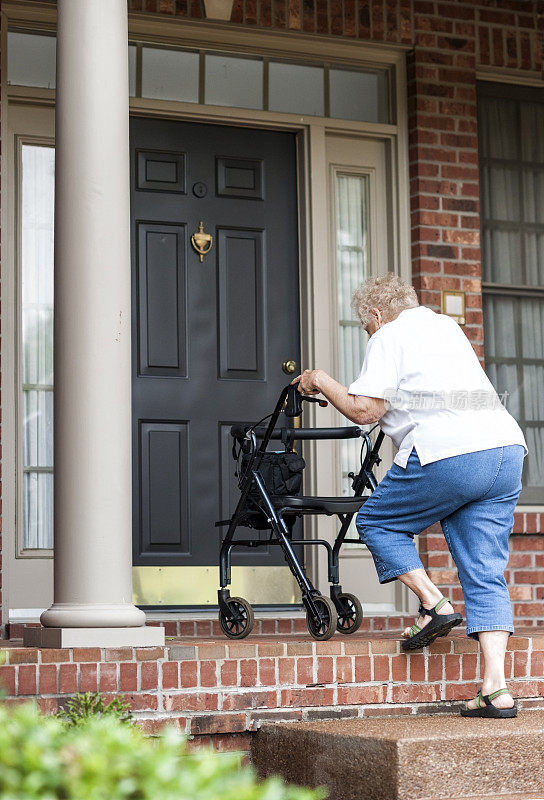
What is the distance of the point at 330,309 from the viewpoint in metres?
6.35

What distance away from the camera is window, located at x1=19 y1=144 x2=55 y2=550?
5812mm

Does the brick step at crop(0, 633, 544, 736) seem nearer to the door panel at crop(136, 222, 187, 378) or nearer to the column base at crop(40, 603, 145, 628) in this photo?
the column base at crop(40, 603, 145, 628)

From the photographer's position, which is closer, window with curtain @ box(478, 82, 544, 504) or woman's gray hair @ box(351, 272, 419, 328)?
woman's gray hair @ box(351, 272, 419, 328)

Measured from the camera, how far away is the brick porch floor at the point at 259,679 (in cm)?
391

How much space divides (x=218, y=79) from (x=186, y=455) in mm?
2051

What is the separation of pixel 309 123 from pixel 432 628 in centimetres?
329

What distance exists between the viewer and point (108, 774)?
1.72m

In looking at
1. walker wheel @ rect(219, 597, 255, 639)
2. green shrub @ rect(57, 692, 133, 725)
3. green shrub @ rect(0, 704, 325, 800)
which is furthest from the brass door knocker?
green shrub @ rect(0, 704, 325, 800)

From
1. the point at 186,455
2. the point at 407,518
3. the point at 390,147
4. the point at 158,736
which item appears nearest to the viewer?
the point at 158,736

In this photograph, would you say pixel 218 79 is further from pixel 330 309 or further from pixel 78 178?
pixel 78 178

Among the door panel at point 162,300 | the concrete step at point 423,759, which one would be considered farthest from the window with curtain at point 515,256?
the concrete step at point 423,759

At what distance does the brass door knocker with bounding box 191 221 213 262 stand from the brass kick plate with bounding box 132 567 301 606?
1667 mm

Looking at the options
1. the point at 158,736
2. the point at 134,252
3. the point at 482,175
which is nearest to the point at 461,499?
the point at 158,736

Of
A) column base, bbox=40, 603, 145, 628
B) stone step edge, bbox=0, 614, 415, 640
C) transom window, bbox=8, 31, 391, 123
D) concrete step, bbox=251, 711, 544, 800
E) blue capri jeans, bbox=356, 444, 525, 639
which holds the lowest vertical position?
concrete step, bbox=251, 711, 544, 800
